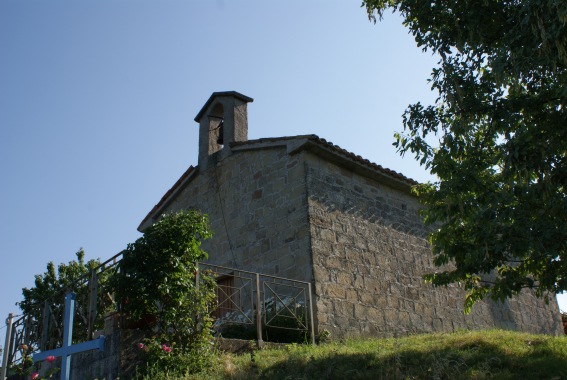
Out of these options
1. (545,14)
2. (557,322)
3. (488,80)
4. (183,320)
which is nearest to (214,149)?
(183,320)

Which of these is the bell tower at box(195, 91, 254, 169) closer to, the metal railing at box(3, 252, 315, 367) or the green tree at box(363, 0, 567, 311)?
the metal railing at box(3, 252, 315, 367)

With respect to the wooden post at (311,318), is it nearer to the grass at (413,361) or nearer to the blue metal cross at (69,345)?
the grass at (413,361)

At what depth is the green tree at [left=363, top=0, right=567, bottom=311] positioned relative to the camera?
23.6 feet

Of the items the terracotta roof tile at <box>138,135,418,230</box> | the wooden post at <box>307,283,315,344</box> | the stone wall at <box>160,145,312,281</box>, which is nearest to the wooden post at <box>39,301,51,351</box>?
the stone wall at <box>160,145,312,281</box>

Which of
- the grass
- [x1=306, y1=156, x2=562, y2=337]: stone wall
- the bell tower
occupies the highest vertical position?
the bell tower

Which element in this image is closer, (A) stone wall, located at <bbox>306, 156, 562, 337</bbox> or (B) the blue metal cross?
(B) the blue metal cross

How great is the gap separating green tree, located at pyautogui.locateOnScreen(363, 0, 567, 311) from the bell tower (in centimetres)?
531

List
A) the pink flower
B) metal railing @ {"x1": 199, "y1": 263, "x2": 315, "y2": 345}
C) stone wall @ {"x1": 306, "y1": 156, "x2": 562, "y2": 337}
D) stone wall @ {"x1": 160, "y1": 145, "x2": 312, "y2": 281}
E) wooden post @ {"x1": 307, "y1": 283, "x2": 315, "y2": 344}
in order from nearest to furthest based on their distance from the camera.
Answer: the pink flower → metal railing @ {"x1": 199, "y1": 263, "x2": 315, "y2": 345} → wooden post @ {"x1": 307, "y1": 283, "x2": 315, "y2": 344} → stone wall @ {"x1": 306, "y1": 156, "x2": 562, "y2": 337} → stone wall @ {"x1": 160, "y1": 145, "x2": 312, "y2": 281}

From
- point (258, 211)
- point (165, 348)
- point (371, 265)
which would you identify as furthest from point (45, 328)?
point (371, 265)

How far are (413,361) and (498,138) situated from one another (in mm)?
3248

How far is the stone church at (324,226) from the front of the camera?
38.7 ft

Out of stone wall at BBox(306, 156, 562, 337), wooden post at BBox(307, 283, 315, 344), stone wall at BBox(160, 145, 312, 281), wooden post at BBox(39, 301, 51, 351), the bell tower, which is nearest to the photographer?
wooden post at BBox(39, 301, 51, 351)

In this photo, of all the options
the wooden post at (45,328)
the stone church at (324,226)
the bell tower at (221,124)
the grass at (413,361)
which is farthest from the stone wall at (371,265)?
the wooden post at (45,328)

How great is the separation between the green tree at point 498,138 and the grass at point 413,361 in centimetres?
81
